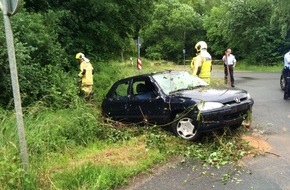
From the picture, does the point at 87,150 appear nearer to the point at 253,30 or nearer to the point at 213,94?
the point at 213,94

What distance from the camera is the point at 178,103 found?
8164 millimetres

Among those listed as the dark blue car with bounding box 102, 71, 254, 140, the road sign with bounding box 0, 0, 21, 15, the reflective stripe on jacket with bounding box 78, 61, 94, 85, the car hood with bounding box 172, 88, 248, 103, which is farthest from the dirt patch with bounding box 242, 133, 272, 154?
the reflective stripe on jacket with bounding box 78, 61, 94, 85

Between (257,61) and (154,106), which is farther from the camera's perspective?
(257,61)

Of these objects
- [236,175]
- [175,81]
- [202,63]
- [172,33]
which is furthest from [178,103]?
[172,33]

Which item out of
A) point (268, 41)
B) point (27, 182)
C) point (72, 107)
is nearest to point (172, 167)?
point (27, 182)

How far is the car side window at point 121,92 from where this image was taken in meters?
9.55

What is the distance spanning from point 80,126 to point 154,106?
161 cm

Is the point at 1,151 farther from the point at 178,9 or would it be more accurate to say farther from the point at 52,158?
the point at 178,9

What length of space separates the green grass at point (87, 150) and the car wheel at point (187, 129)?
14cm

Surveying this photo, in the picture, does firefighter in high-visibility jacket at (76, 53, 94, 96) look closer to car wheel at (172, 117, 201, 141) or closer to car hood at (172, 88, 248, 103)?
car hood at (172, 88, 248, 103)

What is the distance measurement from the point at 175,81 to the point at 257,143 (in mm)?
2296

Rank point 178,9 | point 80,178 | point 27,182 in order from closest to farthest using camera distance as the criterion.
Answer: point 27,182 < point 80,178 < point 178,9

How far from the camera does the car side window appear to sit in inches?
376

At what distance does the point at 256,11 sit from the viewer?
3909cm
